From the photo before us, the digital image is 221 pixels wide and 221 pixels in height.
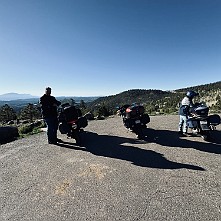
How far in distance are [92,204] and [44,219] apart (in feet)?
2.97

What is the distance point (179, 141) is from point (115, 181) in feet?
13.4

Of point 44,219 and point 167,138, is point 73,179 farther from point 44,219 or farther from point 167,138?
point 167,138

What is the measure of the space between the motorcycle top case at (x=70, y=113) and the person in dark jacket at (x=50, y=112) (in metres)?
0.55

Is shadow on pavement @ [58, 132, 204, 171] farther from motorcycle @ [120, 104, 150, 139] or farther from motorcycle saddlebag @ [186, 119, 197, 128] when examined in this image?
motorcycle saddlebag @ [186, 119, 197, 128]

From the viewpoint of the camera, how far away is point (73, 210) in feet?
14.0

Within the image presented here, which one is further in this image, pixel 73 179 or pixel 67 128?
pixel 67 128

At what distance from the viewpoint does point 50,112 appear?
9.44m

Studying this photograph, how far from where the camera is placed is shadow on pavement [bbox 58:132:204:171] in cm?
627

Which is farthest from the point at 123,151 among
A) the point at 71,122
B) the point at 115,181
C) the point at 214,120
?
the point at 214,120

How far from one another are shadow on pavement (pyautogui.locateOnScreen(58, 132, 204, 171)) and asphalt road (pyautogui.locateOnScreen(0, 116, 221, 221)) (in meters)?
Result: 0.03

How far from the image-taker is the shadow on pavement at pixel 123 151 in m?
6.27

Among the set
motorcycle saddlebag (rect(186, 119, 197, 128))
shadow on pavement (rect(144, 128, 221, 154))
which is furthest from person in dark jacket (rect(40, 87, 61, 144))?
motorcycle saddlebag (rect(186, 119, 197, 128))

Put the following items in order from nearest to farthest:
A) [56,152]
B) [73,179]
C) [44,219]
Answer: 1. [44,219]
2. [73,179]
3. [56,152]

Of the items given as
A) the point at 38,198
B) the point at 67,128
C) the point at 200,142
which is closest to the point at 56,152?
the point at 67,128
